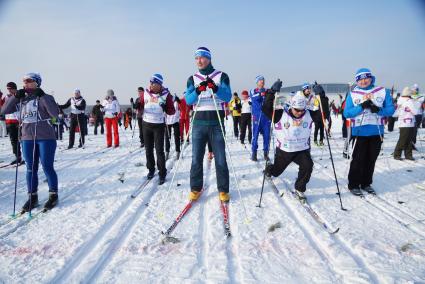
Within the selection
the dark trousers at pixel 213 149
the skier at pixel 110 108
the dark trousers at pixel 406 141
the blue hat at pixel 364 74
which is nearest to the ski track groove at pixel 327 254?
the dark trousers at pixel 213 149

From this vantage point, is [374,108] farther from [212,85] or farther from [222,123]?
[212,85]

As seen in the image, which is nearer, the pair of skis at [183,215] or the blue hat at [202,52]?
the pair of skis at [183,215]

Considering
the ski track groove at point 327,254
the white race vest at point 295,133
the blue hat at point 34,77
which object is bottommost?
the ski track groove at point 327,254

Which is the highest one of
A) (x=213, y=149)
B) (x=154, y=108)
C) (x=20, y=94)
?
(x=20, y=94)

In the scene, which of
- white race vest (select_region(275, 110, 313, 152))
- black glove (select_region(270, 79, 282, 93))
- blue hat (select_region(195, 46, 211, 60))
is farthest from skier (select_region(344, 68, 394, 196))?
blue hat (select_region(195, 46, 211, 60))

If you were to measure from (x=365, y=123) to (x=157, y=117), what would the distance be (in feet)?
13.3

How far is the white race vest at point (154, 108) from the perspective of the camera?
5606 mm

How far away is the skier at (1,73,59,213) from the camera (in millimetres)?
4176

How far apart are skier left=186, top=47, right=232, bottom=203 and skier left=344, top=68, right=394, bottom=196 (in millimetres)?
2339

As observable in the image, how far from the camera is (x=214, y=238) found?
3.17 m

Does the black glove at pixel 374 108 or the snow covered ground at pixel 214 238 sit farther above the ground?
the black glove at pixel 374 108

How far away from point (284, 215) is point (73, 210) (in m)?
3.28

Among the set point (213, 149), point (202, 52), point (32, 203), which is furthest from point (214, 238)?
point (32, 203)

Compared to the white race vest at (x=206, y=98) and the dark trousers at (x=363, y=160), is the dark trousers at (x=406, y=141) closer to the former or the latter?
the dark trousers at (x=363, y=160)
